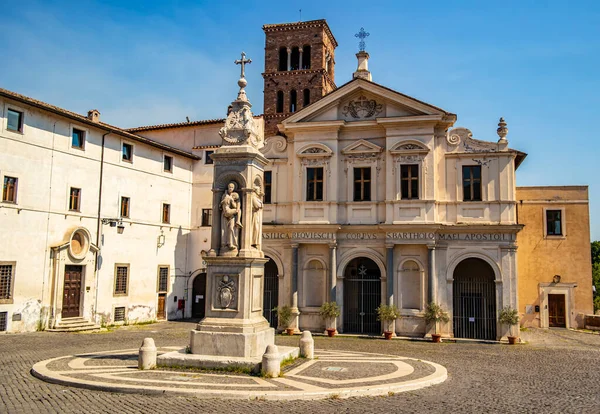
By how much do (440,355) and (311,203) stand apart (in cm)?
997

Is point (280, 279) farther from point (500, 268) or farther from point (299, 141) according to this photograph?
point (500, 268)

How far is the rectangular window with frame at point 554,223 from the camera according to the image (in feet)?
97.8

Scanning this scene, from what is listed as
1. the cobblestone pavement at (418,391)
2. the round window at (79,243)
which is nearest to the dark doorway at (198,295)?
the round window at (79,243)

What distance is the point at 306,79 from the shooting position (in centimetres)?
4166

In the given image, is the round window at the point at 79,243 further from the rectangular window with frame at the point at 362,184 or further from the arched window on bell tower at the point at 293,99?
the arched window on bell tower at the point at 293,99

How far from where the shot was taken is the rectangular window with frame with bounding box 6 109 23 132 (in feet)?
73.2

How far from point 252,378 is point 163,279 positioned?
64.2 feet

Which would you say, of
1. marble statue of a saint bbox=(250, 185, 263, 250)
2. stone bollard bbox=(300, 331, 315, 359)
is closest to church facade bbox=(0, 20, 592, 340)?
stone bollard bbox=(300, 331, 315, 359)

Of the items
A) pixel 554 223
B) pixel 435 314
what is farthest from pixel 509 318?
pixel 554 223

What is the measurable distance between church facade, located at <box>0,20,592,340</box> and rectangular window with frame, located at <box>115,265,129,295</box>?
7 centimetres

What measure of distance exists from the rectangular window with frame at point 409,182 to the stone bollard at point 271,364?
14169 millimetres

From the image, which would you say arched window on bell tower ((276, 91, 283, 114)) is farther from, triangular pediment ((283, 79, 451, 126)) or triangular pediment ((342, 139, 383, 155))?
triangular pediment ((342, 139, 383, 155))

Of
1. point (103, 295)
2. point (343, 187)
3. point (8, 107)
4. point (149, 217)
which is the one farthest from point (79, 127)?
point (343, 187)

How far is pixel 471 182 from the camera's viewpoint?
81.5 ft
